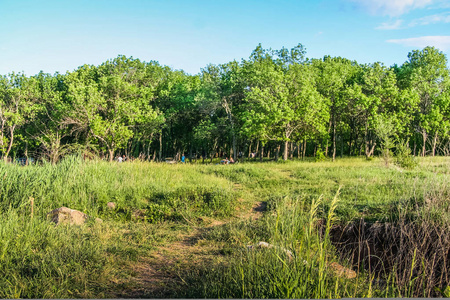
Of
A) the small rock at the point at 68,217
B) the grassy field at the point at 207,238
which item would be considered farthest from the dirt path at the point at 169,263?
the small rock at the point at 68,217

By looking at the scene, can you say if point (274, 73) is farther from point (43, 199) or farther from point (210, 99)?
point (43, 199)

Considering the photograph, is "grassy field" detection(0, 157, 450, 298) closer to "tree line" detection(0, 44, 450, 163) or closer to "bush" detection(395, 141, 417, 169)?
"bush" detection(395, 141, 417, 169)

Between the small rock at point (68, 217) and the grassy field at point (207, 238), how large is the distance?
246 millimetres

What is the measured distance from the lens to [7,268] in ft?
16.2

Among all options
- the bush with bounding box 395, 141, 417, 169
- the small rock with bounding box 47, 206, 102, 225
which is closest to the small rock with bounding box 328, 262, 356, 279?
the small rock with bounding box 47, 206, 102, 225

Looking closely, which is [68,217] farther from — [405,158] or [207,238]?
[405,158]

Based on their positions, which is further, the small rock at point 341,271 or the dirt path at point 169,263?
the dirt path at point 169,263

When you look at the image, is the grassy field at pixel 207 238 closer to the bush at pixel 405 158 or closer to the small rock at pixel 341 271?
the small rock at pixel 341 271

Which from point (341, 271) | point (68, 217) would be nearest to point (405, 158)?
point (341, 271)

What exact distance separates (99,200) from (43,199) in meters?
1.45

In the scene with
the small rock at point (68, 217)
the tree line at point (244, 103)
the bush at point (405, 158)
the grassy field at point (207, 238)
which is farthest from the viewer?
the tree line at point (244, 103)

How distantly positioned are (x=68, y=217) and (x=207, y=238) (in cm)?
338

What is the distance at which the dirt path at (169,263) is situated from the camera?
181 inches

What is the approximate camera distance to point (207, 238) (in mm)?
7066
